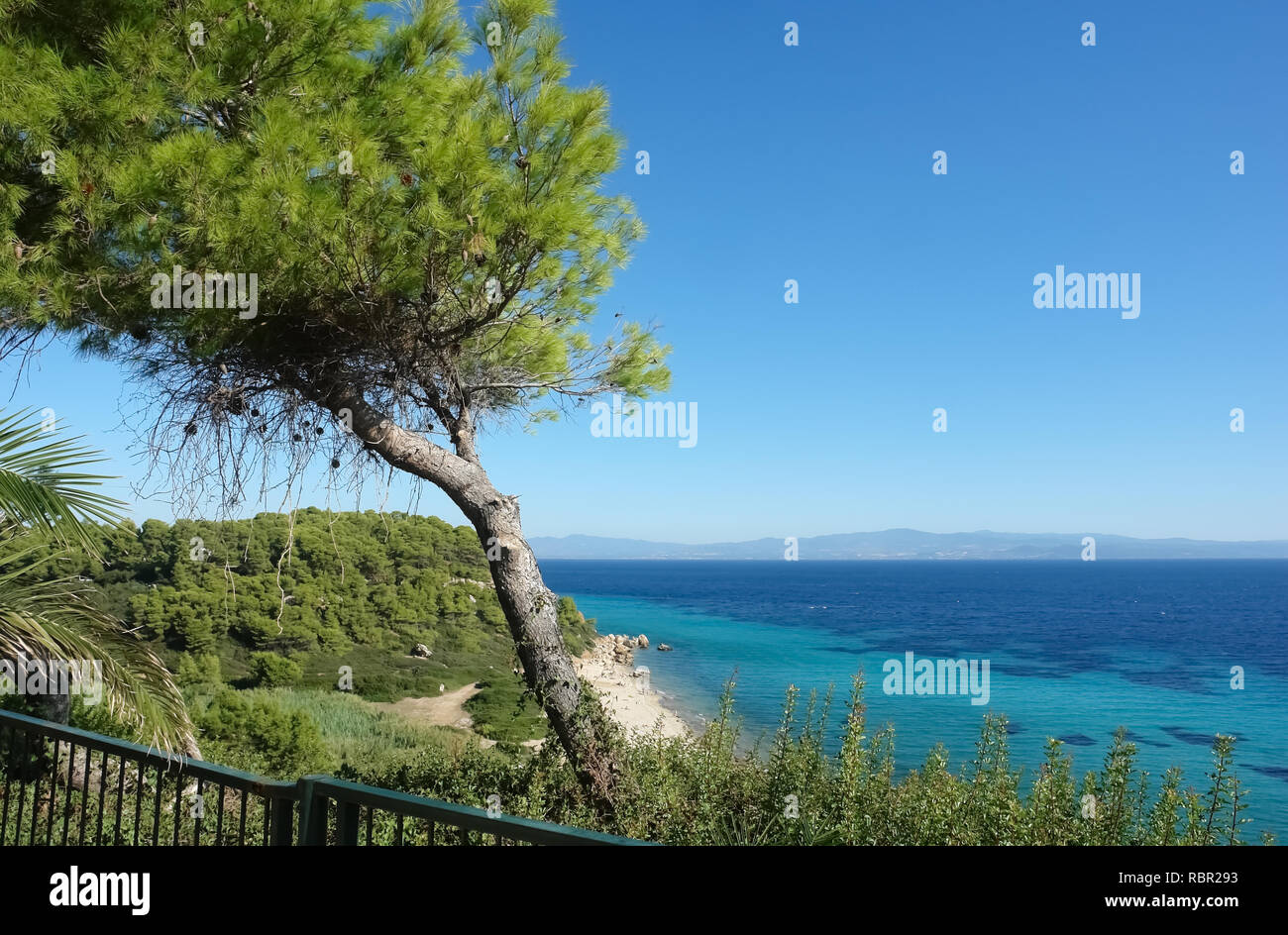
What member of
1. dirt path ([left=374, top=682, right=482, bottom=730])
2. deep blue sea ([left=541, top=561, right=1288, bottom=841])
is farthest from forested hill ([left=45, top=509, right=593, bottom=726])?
deep blue sea ([left=541, top=561, right=1288, bottom=841])

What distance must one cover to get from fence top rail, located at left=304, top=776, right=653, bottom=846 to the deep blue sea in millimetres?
8054

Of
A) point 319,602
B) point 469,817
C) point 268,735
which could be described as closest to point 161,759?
point 469,817

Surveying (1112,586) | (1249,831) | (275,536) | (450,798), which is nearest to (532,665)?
(450,798)

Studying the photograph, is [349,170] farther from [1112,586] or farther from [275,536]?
[1112,586]

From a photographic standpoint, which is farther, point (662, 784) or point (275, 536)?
point (275, 536)

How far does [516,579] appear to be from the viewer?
6.09 metres

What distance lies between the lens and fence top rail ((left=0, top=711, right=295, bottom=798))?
9.39 feet

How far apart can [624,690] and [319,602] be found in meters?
9.76

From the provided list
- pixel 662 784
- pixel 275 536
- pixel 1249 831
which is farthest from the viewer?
pixel 275 536

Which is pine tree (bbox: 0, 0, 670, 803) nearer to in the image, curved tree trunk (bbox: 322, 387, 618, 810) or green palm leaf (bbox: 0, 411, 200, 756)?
curved tree trunk (bbox: 322, 387, 618, 810)

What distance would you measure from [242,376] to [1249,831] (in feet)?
64.7

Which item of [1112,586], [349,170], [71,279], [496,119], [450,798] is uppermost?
[496,119]
